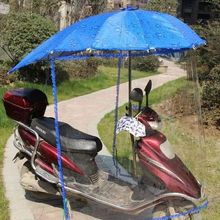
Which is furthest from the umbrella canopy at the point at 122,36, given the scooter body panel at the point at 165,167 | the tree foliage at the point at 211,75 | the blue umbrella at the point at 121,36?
the tree foliage at the point at 211,75

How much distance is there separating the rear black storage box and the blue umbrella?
0.98 m

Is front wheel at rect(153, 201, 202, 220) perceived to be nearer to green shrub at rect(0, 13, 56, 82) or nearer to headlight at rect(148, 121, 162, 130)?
headlight at rect(148, 121, 162, 130)

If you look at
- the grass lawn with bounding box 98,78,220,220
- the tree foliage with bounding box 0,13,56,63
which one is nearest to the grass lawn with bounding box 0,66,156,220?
the tree foliage with bounding box 0,13,56,63

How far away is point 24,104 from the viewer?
16.8 ft

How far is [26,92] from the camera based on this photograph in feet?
17.3

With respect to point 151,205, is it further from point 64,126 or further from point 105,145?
point 105,145

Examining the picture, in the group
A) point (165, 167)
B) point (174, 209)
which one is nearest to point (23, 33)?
point (165, 167)

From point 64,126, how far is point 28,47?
7.69 metres

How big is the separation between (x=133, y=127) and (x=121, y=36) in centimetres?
84

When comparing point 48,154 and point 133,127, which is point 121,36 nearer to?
point 133,127

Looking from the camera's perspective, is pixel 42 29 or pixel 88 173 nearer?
pixel 88 173

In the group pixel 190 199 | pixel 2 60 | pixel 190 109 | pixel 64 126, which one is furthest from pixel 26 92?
pixel 2 60

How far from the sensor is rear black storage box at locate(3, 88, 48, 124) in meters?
5.13

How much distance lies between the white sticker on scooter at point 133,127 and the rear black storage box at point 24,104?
1199mm
